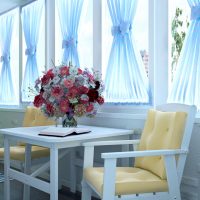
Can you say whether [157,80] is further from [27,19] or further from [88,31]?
[27,19]

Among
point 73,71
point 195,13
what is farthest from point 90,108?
point 195,13

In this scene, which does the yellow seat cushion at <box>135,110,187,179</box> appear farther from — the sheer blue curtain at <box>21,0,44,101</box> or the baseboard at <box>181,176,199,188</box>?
the sheer blue curtain at <box>21,0,44,101</box>

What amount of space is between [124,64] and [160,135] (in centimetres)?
93

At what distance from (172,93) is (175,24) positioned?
1.86 ft

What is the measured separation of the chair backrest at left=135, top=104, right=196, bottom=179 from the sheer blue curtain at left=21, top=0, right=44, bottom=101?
7.52 ft

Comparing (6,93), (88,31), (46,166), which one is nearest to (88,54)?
(88,31)

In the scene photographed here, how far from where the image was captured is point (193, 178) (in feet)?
7.34

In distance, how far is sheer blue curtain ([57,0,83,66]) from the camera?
336cm

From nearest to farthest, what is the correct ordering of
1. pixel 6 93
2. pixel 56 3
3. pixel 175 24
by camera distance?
pixel 175 24 → pixel 56 3 → pixel 6 93

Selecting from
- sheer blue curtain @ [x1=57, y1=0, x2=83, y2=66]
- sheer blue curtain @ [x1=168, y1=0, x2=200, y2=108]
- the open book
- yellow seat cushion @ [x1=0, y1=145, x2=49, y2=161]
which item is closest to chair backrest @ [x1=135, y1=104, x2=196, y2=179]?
sheer blue curtain @ [x1=168, y1=0, x2=200, y2=108]

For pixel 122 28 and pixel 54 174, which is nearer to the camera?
pixel 54 174

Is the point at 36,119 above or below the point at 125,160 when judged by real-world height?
A: above

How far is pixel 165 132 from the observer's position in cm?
207

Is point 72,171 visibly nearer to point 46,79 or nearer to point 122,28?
point 46,79
